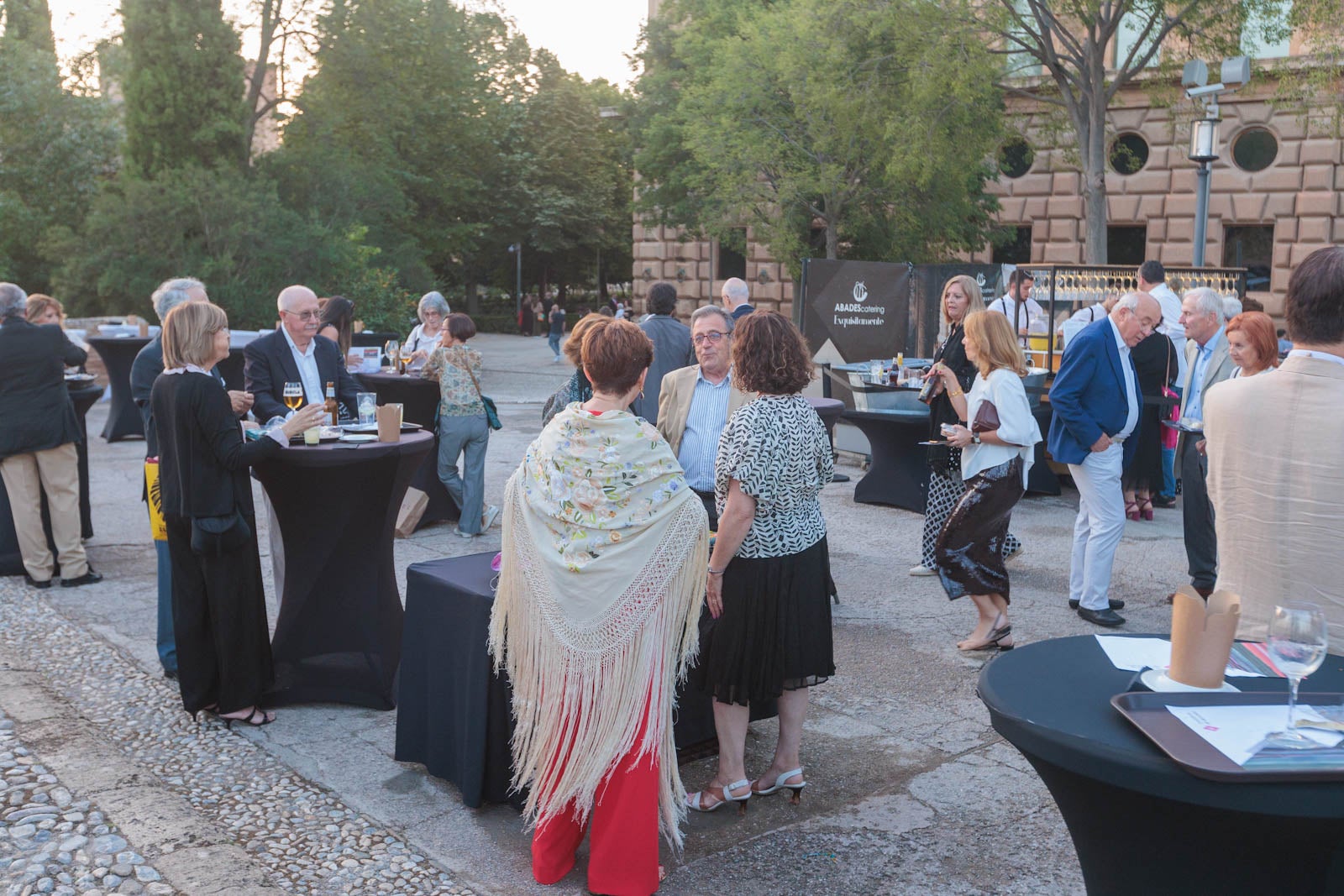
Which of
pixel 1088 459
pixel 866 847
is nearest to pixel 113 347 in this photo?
pixel 1088 459

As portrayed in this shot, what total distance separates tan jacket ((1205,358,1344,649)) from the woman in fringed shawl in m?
1.51

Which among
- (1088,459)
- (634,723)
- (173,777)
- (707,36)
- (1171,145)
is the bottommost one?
(173,777)

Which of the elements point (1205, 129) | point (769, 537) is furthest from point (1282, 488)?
point (1205, 129)

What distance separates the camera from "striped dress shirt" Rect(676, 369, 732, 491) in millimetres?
5070

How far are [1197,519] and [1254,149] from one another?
68.7 feet

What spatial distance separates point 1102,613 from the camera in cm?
668

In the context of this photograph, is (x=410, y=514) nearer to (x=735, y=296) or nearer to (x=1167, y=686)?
(x=735, y=296)

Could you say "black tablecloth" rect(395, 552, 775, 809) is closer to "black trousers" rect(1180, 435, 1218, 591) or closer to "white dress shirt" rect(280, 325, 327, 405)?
"white dress shirt" rect(280, 325, 327, 405)

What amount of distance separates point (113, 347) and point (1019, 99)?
20.3 meters

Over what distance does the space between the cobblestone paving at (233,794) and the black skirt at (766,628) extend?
3.63 ft

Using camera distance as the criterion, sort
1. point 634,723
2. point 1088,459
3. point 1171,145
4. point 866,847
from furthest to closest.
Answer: point 1171,145 < point 1088,459 < point 866,847 < point 634,723

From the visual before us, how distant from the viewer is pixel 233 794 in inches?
175

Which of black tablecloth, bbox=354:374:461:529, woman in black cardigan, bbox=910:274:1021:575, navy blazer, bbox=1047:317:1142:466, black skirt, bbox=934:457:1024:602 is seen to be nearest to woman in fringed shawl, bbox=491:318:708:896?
black skirt, bbox=934:457:1024:602

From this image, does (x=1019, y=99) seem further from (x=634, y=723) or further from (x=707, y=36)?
(x=634, y=723)
